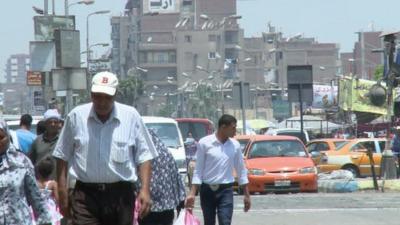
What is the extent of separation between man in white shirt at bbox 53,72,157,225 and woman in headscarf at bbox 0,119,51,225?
283 mm

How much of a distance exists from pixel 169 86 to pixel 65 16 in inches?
4106

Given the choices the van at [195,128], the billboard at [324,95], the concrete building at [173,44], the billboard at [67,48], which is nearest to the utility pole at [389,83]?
the billboard at [67,48]

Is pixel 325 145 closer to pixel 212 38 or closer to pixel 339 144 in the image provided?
pixel 339 144

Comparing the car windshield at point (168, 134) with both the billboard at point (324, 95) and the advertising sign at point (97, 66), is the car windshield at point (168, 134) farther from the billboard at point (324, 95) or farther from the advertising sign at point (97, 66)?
the billboard at point (324, 95)

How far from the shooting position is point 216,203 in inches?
517

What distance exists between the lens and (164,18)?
166 meters

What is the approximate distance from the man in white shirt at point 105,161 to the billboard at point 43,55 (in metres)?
27.8

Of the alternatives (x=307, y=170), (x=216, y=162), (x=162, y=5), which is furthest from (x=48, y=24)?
(x=162, y=5)

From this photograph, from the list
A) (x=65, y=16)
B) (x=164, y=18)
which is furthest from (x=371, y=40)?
(x=65, y=16)

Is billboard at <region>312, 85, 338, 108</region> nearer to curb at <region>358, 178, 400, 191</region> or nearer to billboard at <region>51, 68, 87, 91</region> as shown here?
curb at <region>358, 178, 400, 191</region>

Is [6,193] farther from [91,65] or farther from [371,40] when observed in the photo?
[371,40]

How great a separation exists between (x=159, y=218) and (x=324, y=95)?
71.0 m

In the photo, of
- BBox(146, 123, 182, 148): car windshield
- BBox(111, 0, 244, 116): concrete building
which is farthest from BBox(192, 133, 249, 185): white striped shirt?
BBox(111, 0, 244, 116): concrete building

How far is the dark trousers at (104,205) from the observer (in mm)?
9000
